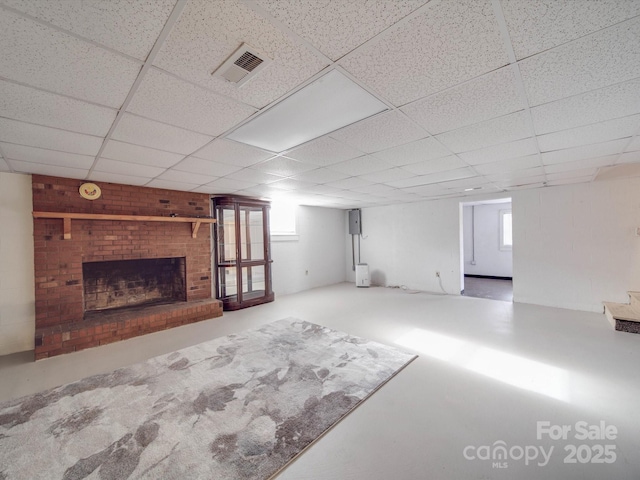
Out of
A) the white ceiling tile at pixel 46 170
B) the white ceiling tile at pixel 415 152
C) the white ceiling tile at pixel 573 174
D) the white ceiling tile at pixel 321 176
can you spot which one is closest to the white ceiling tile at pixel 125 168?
the white ceiling tile at pixel 46 170

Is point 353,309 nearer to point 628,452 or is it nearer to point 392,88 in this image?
point 628,452

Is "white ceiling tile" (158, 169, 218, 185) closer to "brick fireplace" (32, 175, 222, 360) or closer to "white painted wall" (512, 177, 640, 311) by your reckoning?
"brick fireplace" (32, 175, 222, 360)

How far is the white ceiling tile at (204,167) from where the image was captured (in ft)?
9.61

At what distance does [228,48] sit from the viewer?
124 cm

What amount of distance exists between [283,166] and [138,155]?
154cm

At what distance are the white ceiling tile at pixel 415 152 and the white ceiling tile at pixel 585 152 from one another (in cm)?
123

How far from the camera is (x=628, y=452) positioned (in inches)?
63.0

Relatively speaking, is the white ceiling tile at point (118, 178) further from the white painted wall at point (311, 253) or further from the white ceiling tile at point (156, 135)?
the white painted wall at point (311, 253)

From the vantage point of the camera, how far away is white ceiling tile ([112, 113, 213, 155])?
6.47 feet

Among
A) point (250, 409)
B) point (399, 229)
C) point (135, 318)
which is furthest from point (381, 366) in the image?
point (399, 229)

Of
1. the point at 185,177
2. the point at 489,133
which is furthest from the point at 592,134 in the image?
the point at 185,177

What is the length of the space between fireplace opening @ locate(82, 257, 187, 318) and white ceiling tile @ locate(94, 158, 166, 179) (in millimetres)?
1708

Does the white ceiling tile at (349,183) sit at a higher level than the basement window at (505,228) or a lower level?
higher

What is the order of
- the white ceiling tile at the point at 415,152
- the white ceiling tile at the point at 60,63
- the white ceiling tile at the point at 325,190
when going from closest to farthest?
the white ceiling tile at the point at 60,63 < the white ceiling tile at the point at 415,152 < the white ceiling tile at the point at 325,190
